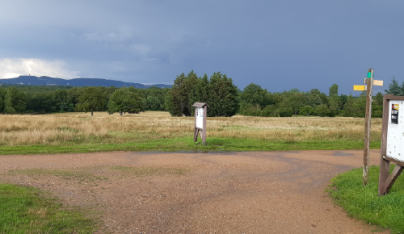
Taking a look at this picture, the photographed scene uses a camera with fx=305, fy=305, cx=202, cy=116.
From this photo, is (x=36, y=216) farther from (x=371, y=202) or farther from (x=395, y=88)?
(x=395, y=88)

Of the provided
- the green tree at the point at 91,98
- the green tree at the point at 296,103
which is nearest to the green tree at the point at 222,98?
the green tree at the point at 91,98

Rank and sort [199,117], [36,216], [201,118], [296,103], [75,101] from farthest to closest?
1. [75,101]
2. [296,103]
3. [199,117]
4. [201,118]
5. [36,216]

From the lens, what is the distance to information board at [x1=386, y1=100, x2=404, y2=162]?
6.10 m

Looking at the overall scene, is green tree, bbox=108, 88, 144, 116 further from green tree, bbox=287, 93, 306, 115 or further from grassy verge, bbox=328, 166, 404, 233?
grassy verge, bbox=328, 166, 404, 233

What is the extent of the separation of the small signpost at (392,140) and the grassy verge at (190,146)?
9302 mm

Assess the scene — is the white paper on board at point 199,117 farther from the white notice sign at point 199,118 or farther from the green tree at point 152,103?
the green tree at point 152,103

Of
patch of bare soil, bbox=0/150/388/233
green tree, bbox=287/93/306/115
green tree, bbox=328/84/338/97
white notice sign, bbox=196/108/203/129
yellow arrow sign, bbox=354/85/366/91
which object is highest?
green tree, bbox=328/84/338/97

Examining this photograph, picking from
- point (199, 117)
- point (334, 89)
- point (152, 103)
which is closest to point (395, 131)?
point (199, 117)

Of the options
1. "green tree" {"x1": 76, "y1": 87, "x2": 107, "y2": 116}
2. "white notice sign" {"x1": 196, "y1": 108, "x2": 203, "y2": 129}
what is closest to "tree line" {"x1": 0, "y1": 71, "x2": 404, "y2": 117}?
"green tree" {"x1": 76, "y1": 87, "x2": 107, "y2": 116}

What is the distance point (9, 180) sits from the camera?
27.9ft

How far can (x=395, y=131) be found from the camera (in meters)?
6.29

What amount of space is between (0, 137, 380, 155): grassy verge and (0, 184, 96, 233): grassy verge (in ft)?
27.4

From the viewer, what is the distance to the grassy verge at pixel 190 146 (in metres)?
14.8

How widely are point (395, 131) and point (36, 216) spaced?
7.13 metres
